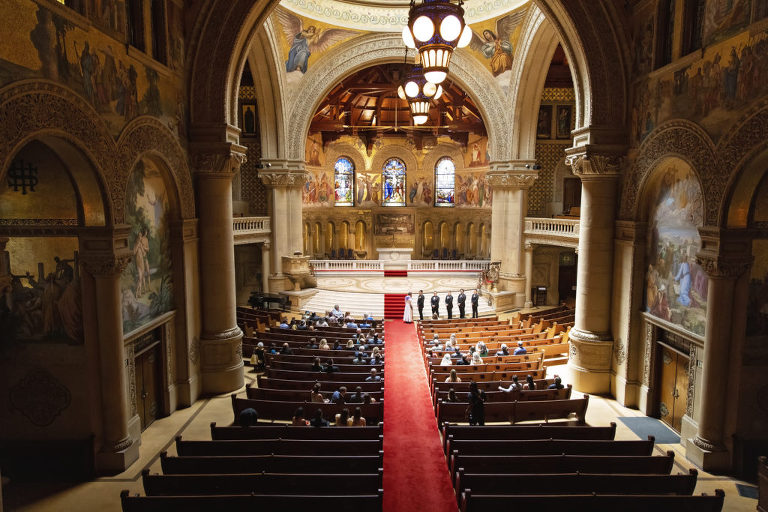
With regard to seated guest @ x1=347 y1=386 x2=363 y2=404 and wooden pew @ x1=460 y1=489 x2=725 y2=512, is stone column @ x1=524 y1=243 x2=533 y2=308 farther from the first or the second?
wooden pew @ x1=460 y1=489 x2=725 y2=512

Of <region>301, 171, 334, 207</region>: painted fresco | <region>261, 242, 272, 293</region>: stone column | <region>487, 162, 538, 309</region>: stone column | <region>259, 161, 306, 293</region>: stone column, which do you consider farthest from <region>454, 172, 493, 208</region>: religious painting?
<region>261, 242, 272, 293</region>: stone column

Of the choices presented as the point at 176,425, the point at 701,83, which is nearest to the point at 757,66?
the point at 701,83

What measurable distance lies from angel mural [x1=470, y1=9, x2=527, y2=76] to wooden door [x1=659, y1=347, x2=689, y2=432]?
16523 millimetres

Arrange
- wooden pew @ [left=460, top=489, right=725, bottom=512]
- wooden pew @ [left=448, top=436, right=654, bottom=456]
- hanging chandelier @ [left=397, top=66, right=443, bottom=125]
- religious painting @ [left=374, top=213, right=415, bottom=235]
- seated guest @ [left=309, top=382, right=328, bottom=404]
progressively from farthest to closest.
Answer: religious painting @ [left=374, top=213, right=415, bottom=235], hanging chandelier @ [left=397, top=66, right=443, bottom=125], seated guest @ [left=309, top=382, right=328, bottom=404], wooden pew @ [left=448, top=436, right=654, bottom=456], wooden pew @ [left=460, top=489, right=725, bottom=512]

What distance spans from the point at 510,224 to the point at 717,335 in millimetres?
16230

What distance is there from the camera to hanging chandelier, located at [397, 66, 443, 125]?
1360 cm

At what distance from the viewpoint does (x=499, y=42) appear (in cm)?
2300

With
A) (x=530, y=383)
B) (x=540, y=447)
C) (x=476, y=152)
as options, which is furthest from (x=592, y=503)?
(x=476, y=152)

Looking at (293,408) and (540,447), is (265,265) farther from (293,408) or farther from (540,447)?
(540,447)

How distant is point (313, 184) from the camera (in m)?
37.2

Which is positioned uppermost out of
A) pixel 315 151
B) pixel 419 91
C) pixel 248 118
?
pixel 248 118

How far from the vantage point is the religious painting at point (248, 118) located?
2645cm

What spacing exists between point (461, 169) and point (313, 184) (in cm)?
1197

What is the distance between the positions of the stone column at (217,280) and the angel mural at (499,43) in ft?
49.6
